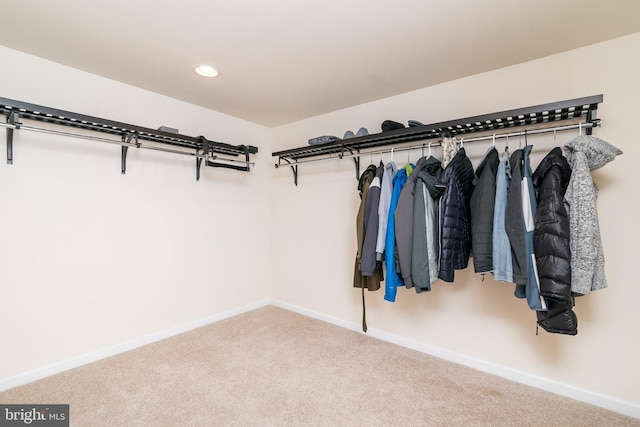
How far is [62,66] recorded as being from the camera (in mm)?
2168

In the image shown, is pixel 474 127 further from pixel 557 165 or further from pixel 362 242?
pixel 362 242

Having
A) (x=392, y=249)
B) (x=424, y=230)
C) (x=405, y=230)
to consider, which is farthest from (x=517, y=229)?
(x=392, y=249)

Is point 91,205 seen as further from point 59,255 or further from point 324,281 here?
point 324,281

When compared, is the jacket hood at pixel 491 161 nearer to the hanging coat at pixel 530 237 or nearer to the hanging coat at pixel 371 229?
the hanging coat at pixel 530 237

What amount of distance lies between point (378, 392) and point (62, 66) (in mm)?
3178

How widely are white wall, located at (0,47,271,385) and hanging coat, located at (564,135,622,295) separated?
2.88m

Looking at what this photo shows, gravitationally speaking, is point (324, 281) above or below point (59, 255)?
below

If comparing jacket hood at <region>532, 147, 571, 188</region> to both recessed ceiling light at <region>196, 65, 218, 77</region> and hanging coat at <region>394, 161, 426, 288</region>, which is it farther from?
recessed ceiling light at <region>196, 65, 218, 77</region>

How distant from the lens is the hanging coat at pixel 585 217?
150 centimetres

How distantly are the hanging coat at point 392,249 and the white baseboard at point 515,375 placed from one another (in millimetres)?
749

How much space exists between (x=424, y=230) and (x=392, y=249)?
0.92 ft

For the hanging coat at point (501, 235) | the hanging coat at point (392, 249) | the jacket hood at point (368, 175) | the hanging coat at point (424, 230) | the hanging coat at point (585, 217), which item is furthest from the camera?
the jacket hood at point (368, 175)

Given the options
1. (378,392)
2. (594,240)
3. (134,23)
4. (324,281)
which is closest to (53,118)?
(134,23)

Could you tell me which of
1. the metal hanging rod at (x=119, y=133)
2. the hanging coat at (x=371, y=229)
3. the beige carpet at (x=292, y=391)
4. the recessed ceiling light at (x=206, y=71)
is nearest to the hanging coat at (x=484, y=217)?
the hanging coat at (x=371, y=229)
